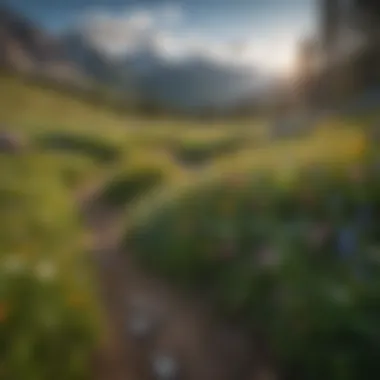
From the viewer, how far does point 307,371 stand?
151 centimetres

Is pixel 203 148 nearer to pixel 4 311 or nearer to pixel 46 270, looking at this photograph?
pixel 46 270

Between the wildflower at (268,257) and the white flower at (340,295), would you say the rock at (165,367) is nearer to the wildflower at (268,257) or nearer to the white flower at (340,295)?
the wildflower at (268,257)

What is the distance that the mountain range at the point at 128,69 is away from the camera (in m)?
1.67

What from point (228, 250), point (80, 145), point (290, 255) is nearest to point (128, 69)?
point (80, 145)

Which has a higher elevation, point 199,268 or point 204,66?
point 204,66

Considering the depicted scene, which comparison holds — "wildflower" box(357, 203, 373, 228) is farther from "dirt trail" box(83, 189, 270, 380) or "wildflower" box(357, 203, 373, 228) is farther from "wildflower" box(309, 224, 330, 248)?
"dirt trail" box(83, 189, 270, 380)

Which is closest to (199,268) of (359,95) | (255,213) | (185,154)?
(255,213)

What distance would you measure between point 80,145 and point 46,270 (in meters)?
0.39

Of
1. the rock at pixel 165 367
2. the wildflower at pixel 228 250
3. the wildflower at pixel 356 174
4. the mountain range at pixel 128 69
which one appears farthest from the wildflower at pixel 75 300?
the wildflower at pixel 356 174

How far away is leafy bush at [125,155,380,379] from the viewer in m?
1.51

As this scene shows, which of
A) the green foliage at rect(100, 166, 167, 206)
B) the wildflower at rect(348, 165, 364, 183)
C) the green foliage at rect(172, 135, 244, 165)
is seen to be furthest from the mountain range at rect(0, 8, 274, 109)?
the wildflower at rect(348, 165, 364, 183)

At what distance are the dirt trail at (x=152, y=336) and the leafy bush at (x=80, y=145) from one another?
0.17 meters

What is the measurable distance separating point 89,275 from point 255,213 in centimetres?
50

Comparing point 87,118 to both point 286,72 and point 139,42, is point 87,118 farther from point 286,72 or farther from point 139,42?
point 286,72
